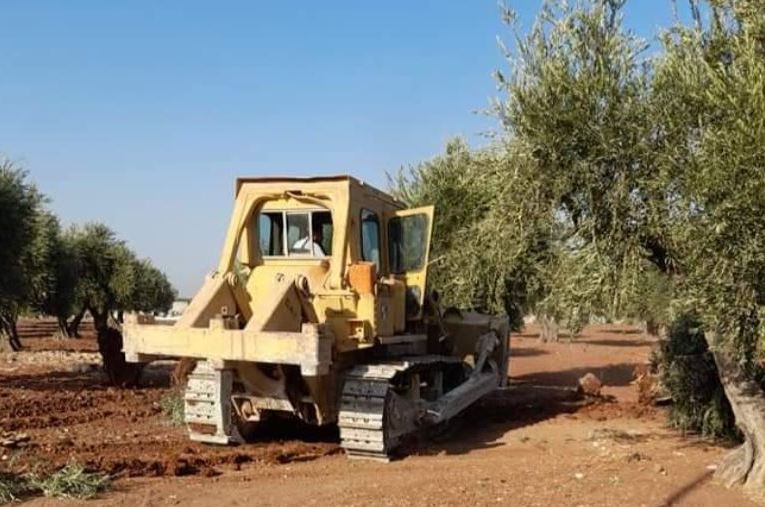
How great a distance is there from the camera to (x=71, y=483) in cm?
798

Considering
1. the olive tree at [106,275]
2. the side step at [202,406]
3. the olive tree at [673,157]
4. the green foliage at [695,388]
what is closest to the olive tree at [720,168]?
the olive tree at [673,157]

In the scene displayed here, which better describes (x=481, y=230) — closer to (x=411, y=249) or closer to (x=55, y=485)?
(x=411, y=249)

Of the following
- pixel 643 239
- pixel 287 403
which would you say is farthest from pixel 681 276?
pixel 287 403

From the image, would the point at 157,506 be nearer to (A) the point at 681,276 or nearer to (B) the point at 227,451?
(B) the point at 227,451

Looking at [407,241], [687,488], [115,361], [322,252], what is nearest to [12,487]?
[322,252]

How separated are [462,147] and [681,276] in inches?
385

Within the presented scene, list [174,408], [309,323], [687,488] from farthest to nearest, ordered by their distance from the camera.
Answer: [174,408]
[309,323]
[687,488]

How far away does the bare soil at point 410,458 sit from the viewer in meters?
8.12

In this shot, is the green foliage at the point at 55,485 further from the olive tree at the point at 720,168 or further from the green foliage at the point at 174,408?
the olive tree at the point at 720,168

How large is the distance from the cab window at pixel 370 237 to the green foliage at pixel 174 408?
3976mm

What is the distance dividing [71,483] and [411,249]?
563cm

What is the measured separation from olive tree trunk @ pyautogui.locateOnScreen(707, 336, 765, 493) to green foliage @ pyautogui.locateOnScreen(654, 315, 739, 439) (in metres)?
2.52

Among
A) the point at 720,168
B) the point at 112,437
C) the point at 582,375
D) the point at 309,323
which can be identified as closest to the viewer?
the point at 720,168

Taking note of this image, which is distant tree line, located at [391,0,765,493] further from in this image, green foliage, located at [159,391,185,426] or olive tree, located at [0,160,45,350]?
olive tree, located at [0,160,45,350]
